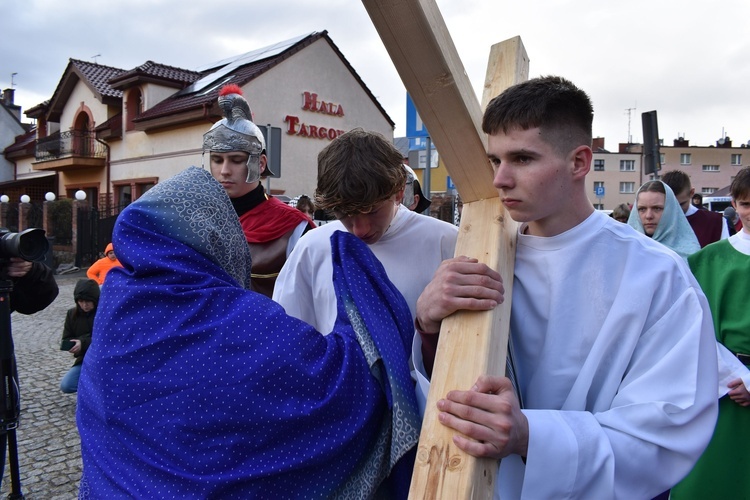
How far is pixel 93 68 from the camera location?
24.5 metres

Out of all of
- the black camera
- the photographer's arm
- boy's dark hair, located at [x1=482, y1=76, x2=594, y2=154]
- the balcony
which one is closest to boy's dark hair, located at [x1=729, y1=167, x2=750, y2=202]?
boy's dark hair, located at [x1=482, y1=76, x2=594, y2=154]

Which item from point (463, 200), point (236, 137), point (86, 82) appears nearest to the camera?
point (463, 200)

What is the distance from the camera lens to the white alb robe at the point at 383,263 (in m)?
2.04

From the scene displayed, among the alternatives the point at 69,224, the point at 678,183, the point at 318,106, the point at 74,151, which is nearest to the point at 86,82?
the point at 74,151

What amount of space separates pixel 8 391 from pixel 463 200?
9.88ft

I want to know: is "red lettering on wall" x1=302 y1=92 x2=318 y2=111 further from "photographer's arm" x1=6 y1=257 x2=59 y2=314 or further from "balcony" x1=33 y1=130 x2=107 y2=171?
"photographer's arm" x1=6 y1=257 x2=59 y2=314

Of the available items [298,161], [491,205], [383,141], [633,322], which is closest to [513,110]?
[491,205]

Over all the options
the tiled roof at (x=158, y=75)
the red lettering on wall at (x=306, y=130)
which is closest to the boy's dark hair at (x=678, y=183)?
the red lettering on wall at (x=306, y=130)

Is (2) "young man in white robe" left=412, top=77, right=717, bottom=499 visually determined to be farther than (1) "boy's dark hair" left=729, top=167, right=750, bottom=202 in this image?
No

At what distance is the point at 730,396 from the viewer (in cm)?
278

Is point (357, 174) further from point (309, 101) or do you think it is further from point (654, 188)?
point (309, 101)

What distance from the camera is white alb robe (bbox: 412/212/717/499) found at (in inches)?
48.4

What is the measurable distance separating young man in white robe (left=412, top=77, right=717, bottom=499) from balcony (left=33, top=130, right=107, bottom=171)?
24548mm

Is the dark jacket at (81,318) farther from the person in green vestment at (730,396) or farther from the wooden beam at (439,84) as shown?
the person in green vestment at (730,396)
